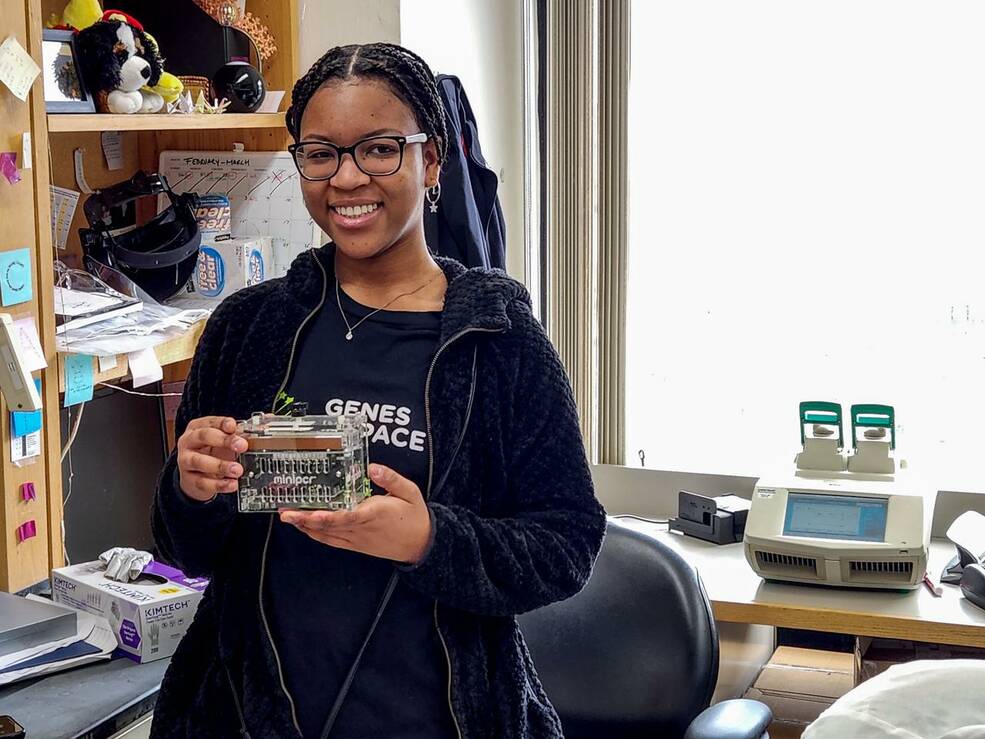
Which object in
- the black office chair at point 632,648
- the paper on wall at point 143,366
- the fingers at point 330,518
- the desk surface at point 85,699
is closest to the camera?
the fingers at point 330,518

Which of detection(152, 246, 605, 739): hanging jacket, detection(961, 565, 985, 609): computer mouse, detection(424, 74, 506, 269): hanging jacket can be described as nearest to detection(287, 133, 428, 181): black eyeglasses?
detection(152, 246, 605, 739): hanging jacket

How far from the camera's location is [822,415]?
256cm

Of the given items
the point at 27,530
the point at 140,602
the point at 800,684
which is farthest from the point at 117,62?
the point at 800,684

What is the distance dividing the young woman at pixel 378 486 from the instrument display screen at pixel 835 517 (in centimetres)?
117

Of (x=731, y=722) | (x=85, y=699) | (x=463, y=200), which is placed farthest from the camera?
(x=463, y=200)

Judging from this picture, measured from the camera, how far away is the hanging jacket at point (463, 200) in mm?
2445

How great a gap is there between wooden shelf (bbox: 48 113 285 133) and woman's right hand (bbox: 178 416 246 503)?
0.91m

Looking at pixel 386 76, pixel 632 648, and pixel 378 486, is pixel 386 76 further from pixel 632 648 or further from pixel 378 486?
pixel 632 648

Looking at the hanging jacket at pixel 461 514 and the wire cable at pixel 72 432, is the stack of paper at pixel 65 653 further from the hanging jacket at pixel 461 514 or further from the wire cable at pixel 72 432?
the wire cable at pixel 72 432

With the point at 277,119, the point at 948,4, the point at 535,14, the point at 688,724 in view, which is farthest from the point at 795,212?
the point at 688,724

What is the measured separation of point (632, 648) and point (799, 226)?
141 cm

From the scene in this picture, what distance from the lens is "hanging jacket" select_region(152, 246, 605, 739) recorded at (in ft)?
3.97

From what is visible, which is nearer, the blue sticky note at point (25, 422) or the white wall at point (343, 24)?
the blue sticky note at point (25, 422)

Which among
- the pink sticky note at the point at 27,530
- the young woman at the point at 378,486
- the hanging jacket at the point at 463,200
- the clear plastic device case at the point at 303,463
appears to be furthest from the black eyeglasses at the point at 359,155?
the hanging jacket at the point at 463,200
